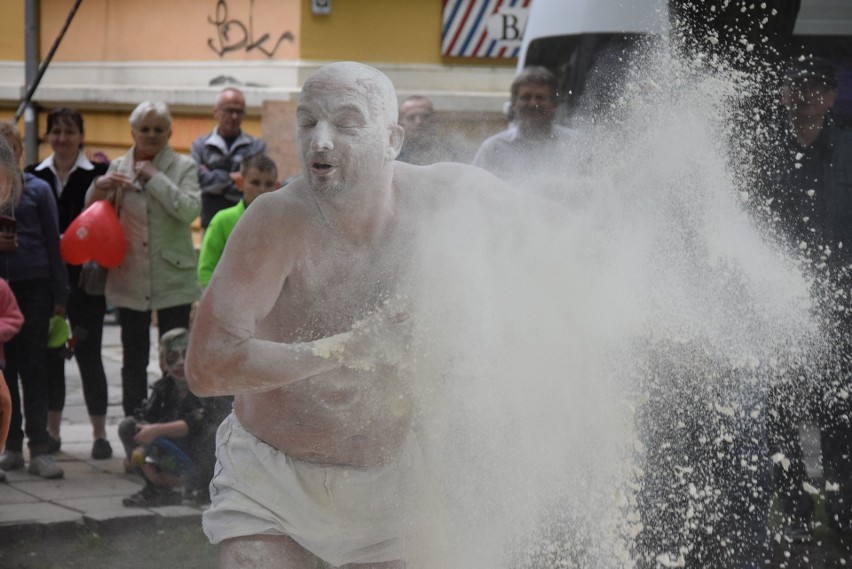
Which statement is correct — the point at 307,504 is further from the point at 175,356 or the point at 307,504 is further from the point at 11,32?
the point at 11,32

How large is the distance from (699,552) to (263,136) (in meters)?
6.78

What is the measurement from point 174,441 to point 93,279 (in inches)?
47.7

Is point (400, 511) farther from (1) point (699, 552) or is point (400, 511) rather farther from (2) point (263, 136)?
(2) point (263, 136)

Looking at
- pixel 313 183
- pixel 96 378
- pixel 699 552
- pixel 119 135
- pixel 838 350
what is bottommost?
pixel 119 135

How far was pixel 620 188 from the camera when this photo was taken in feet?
13.0

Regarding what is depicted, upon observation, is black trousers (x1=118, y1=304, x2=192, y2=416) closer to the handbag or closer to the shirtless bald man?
the handbag

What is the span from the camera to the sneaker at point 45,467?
659 cm

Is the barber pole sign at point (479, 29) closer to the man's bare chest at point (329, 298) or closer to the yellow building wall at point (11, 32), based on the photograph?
the yellow building wall at point (11, 32)

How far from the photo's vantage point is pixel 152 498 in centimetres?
624

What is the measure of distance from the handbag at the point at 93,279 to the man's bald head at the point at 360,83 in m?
4.14

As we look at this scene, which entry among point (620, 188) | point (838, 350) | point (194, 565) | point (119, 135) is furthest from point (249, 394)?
point (119, 135)

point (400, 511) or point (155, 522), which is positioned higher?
point (400, 511)

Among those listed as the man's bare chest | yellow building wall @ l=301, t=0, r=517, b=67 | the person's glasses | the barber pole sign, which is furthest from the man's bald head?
the barber pole sign

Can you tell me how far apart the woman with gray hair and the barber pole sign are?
4847 millimetres
